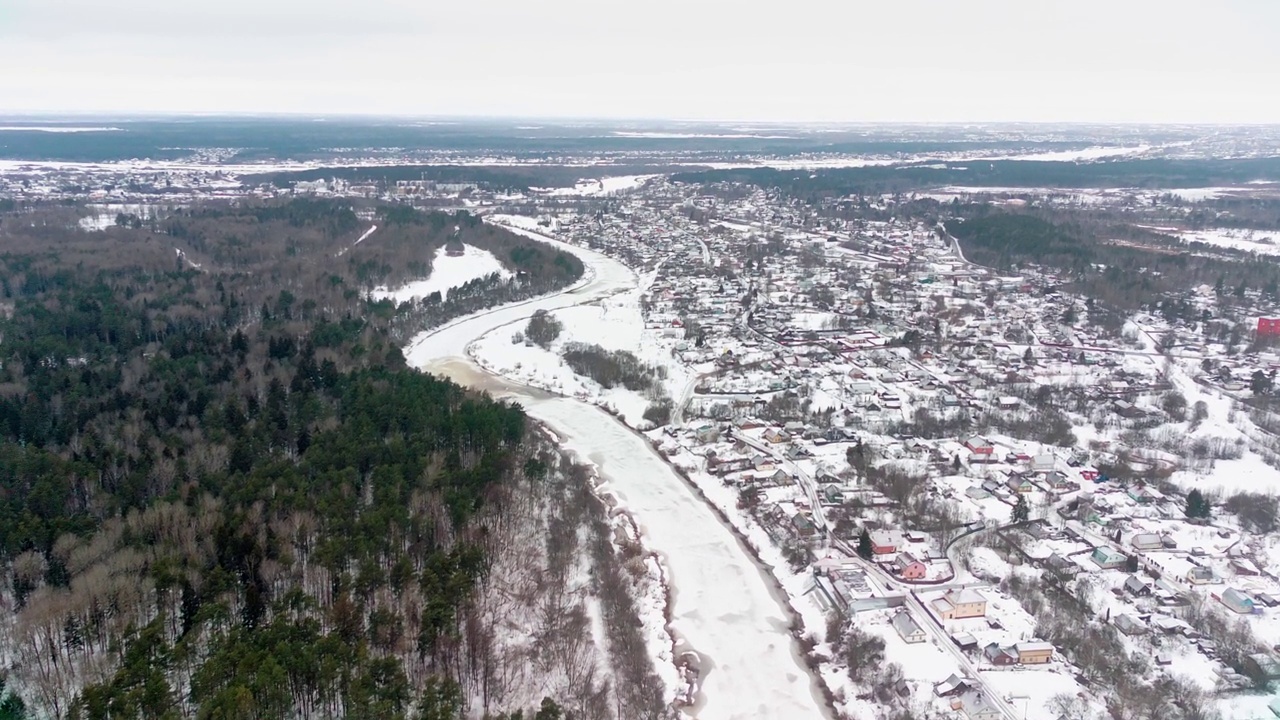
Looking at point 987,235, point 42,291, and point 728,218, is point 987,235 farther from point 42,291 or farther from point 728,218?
point 42,291

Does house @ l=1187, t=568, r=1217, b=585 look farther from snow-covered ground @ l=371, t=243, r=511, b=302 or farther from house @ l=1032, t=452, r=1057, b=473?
snow-covered ground @ l=371, t=243, r=511, b=302

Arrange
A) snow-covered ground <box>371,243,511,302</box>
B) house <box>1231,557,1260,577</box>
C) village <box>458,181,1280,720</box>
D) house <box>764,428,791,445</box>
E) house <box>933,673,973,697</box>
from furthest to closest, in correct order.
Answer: snow-covered ground <box>371,243,511,302</box>, house <box>764,428,791,445</box>, house <box>1231,557,1260,577</box>, village <box>458,181,1280,720</box>, house <box>933,673,973,697</box>

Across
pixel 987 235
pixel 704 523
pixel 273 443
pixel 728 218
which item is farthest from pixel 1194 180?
pixel 273 443

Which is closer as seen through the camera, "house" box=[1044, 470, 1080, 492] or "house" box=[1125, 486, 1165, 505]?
"house" box=[1125, 486, 1165, 505]

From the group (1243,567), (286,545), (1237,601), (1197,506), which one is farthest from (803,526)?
(286,545)

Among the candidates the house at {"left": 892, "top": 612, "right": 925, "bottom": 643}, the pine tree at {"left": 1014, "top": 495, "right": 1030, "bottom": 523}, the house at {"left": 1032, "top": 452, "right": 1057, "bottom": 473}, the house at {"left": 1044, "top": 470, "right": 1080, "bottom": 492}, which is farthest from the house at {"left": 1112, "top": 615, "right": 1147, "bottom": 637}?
the house at {"left": 1032, "top": 452, "right": 1057, "bottom": 473}

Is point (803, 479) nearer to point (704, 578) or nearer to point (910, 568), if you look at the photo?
point (910, 568)
